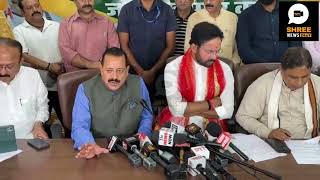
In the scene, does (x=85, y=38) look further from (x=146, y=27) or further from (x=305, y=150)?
(x=305, y=150)

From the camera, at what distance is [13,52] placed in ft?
9.12

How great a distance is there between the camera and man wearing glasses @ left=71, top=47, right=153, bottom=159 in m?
2.67

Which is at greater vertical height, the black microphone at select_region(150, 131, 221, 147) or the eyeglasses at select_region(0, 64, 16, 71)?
the eyeglasses at select_region(0, 64, 16, 71)

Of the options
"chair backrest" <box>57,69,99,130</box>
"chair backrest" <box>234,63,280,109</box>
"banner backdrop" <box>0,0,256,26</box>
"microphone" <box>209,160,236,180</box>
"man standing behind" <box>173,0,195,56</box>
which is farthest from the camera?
"banner backdrop" <box>0,0,256,26</box>

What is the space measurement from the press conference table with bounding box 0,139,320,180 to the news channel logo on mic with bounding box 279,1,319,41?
195 centimetres

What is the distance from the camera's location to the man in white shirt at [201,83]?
303 cm

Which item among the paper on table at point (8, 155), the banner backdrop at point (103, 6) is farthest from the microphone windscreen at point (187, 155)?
the banner backdrop at point (103, 6)

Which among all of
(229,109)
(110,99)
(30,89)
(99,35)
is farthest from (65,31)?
(229,109)

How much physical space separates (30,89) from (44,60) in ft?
3.41

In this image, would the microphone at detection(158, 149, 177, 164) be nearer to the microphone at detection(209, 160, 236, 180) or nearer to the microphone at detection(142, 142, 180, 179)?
the microphone at detection(142, 142, 180, 179)

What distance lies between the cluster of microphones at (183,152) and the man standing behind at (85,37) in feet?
5.51

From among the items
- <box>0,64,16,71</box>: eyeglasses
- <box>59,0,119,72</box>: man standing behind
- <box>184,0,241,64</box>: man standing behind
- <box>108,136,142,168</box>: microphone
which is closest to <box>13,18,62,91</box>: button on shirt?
<box>59,0,119,72</box>: man standing behind

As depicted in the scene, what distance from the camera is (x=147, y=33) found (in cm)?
392

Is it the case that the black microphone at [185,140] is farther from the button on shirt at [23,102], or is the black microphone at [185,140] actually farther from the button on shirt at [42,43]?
the button on shirt at [42,43]
